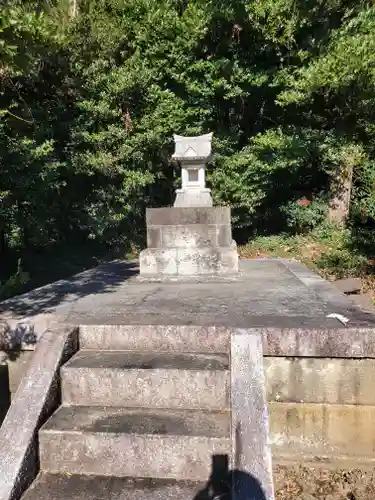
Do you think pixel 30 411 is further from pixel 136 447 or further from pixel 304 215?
pixel 304 215

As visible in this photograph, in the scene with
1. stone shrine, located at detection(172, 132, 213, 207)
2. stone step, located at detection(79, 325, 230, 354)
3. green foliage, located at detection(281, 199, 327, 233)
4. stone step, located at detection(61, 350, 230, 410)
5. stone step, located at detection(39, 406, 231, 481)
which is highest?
stone shrine, located at detection(172, 132, 213, 207)

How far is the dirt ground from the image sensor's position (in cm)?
268

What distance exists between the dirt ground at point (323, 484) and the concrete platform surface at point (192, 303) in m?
1.12

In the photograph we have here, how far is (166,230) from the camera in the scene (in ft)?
20.6

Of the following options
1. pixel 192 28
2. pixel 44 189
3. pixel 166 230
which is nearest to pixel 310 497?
pixel 166 230

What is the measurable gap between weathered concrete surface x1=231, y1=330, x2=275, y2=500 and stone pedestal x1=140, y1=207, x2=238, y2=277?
3279mm

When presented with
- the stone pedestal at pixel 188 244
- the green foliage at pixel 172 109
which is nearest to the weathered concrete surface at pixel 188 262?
the stone pedestal at pixel 188 244

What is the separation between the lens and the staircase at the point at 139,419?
7.42ft

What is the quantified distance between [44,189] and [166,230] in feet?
16.9

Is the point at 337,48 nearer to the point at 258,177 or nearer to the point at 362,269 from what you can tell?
the point at 258,177

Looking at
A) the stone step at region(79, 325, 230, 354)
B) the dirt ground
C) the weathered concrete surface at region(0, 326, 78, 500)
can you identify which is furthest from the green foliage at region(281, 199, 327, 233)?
the weathered concrete surface at region(0, 326, 78, 500)

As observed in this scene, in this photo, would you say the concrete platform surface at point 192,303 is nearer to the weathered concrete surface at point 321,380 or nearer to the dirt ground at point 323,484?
the weathered concrete surface at point 321,380

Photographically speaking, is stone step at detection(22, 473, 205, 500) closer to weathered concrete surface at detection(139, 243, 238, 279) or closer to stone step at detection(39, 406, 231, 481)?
stone step at detection(39, 406, 231, 481)

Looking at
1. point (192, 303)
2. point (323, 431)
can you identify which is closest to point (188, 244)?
point (192, 303)
